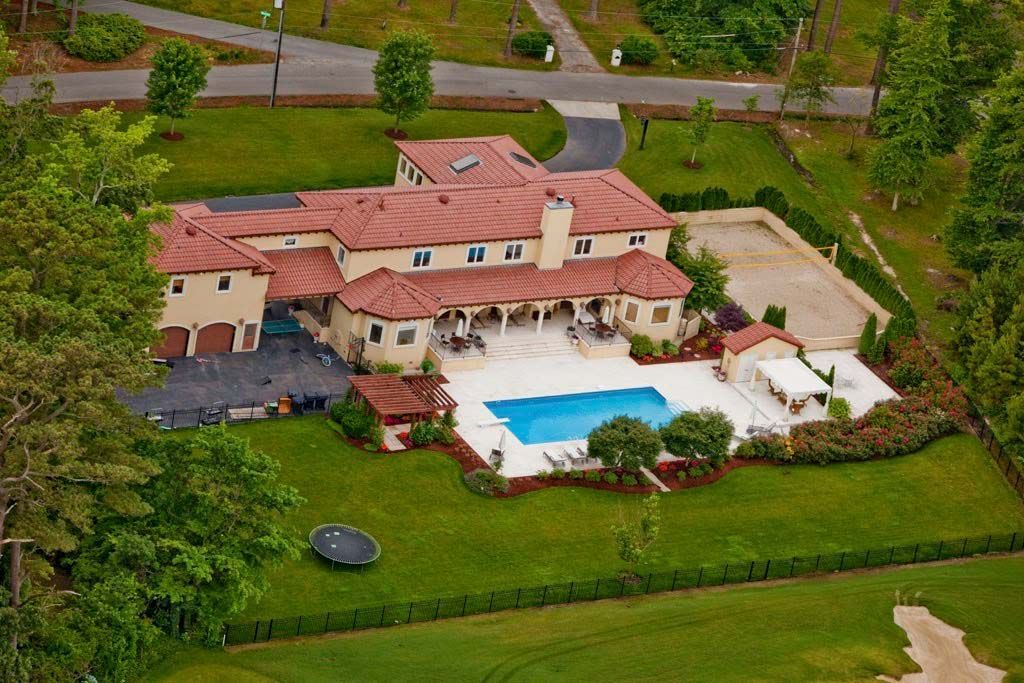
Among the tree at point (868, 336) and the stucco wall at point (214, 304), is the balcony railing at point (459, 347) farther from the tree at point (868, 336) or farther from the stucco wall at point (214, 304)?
the tree at point (868, 336)

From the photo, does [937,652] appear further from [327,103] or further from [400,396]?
[327,103]

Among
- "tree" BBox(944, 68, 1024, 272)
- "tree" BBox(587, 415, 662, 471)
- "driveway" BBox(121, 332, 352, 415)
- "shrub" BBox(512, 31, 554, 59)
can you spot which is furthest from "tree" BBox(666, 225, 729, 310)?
"shrub" BBox(512, 31, 554, 59)

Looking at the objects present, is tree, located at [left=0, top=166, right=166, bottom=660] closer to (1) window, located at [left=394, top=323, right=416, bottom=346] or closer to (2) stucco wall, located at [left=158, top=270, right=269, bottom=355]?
(2) stucco wall, located at [left=158, top=270, right=269, bottom=355]

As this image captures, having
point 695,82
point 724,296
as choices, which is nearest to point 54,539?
point 724,296

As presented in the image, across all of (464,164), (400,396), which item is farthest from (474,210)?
(400,396)

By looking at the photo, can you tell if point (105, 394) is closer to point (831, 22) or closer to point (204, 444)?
point (204, 444)
